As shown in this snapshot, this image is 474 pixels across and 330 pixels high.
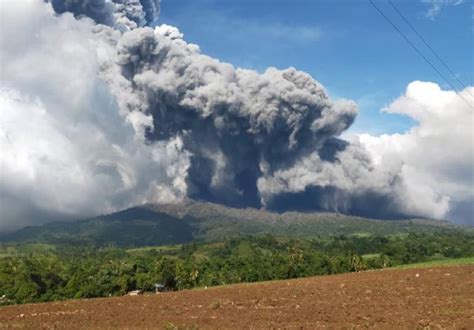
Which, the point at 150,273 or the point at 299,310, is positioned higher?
the point at 150,273

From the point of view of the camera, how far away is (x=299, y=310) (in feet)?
67.7

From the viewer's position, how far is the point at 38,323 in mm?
19141

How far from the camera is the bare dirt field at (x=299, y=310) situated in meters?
17.0

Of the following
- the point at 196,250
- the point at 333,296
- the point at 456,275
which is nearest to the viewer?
the point at 333,296

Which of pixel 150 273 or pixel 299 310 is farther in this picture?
pixel 150 273

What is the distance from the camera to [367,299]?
2319cm

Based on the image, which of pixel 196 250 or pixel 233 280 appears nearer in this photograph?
pixel 233 280

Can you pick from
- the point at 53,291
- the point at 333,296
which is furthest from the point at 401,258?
the point at 333,296

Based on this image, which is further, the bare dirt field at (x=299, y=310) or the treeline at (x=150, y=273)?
the treeline at (x=150, y=273)

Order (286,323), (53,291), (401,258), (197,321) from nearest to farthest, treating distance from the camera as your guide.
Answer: (286,323) < (197,321) < (53,291) < (401,258)

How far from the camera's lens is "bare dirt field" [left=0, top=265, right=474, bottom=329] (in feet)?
55.6

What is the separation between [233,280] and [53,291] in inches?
971

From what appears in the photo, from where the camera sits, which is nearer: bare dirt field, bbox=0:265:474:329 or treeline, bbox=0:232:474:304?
bare dirt field, bbox=0:265:474:329

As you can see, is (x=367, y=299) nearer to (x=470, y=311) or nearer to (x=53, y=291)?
(x=470, y=311)
